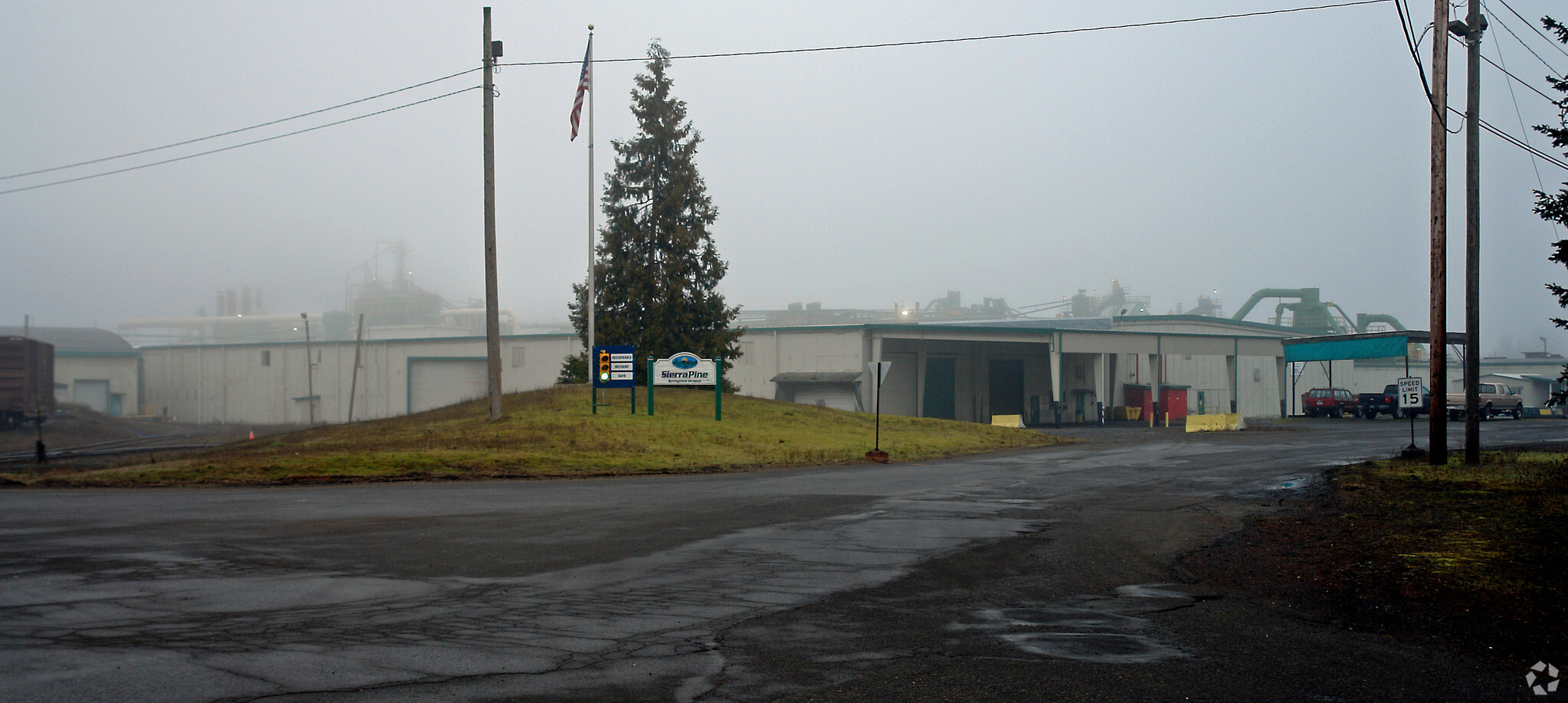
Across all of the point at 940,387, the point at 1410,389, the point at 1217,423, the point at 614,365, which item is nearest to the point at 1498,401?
the point at 1217,423

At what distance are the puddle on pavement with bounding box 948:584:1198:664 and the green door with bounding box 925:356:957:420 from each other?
53.3 metres

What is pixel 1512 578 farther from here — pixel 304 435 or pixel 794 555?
pixel 304 435

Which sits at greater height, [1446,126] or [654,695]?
[1446,126]

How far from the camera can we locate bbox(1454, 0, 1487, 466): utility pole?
19781 mm

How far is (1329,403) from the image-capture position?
54938 mm

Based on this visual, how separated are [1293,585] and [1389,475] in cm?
1087

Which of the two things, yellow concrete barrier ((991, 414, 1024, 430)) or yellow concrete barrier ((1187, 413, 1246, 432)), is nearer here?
Result: yellow concrete barrier ((1187, 413, 1246, 432))

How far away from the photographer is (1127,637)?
6.70 metres

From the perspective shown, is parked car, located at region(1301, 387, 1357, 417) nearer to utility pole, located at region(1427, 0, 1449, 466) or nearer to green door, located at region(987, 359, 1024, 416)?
green door, located at region(987, 359, 1024, 416)

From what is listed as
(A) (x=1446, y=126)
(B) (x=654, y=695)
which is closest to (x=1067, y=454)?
(A) (x=1446, y=126)

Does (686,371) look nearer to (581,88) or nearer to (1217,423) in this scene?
(581,88)

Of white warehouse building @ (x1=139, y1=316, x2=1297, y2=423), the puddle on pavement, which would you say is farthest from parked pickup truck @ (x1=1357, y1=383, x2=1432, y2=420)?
the puddle on pavement

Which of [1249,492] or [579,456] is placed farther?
[579,456]

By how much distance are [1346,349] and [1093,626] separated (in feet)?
174
